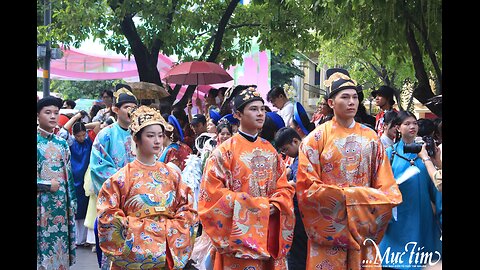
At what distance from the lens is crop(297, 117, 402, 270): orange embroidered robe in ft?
16.8

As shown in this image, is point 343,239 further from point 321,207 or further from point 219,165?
point 219,165

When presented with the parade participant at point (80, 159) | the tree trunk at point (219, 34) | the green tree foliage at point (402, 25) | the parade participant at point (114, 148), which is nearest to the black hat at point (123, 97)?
the parade participant at point (114, 148)

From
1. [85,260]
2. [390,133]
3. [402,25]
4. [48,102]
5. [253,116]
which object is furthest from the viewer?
[85,260]

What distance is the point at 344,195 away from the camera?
201 inches

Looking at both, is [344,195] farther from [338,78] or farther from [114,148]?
[114,148]

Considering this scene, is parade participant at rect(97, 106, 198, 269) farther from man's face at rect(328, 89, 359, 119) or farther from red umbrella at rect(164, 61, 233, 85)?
red umbrella at rect(164, 61, 233, 85)

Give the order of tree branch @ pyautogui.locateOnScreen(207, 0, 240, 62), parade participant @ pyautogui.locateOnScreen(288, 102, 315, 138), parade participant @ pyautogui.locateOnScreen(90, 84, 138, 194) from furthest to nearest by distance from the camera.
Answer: tree branch @ pyautogui.locateOnScreen(207, 0, 240, 62) < parade participant @ pyautogui.locateOnScreen(288, 102, 315, 138) < parade participant @ pyautogui.locateOnScreen(90, 84, 138, 194)

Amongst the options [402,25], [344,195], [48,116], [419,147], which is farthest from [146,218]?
[402,25]

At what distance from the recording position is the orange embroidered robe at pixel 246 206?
509cm

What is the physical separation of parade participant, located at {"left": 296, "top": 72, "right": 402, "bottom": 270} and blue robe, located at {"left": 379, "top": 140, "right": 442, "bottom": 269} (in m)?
0.83

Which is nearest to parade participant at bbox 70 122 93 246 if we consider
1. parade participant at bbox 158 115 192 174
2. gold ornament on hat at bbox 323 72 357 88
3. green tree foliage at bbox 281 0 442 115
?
parade participant at bbox 158 115 192 174

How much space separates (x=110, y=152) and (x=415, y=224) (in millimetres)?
3011

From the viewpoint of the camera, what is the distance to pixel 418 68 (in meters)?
7.66
